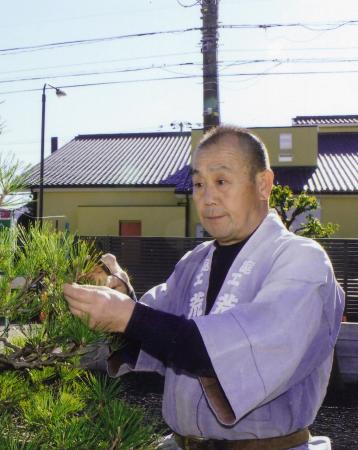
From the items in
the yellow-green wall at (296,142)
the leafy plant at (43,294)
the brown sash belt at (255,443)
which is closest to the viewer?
the leafy plant at (43,294)

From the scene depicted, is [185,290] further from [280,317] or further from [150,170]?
[150,170]

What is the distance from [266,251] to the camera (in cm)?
155

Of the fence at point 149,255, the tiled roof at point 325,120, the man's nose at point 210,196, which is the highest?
the tiled roof at point 325,120

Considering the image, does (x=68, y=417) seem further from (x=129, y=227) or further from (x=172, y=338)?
(x=129, y=227)

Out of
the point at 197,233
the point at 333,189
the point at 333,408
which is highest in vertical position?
the point at 333,189

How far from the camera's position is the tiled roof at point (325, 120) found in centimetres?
1989

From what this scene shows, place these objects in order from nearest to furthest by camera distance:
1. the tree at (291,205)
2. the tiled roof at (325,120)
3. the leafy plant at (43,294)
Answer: the leafy plant at (43,294) → the tree at (291,205) → the tiled roof at (325,120)

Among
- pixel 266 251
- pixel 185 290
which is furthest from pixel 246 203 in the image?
pixel 185 290

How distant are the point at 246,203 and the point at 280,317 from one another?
436 mm

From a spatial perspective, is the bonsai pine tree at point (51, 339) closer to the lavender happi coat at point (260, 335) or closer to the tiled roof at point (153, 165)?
the lavender happi coat at point (260, 335)

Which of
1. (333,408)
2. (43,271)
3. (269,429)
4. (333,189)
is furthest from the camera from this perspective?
(333,189)

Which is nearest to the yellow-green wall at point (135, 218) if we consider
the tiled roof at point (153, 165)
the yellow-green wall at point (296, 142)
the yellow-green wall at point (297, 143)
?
the tiled roof at point (153, 165)

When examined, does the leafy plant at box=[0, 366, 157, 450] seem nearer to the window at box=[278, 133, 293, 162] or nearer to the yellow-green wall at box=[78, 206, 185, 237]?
the yellow-green wall at box=[78, 206, 185, 237]

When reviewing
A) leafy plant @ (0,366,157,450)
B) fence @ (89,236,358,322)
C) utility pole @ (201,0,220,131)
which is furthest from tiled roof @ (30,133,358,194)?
leafy plant @ (0,366,157,450)
